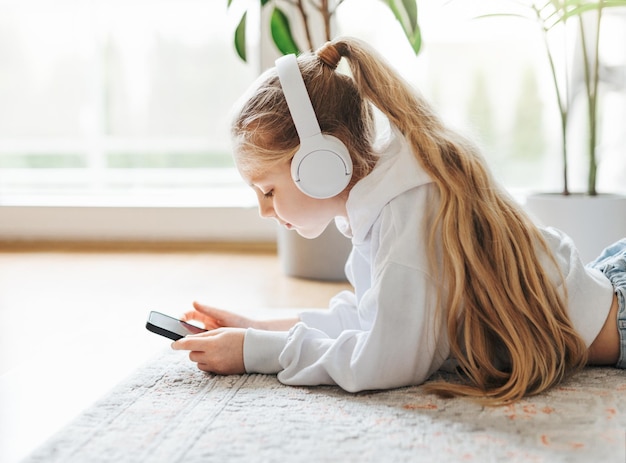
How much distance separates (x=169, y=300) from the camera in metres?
1.74

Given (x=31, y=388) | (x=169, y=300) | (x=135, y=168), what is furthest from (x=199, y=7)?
(x=31, y=388)

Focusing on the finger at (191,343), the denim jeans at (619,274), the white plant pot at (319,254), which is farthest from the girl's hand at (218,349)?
the white plant pot at (319,254)

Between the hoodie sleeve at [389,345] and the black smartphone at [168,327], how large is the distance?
19cm

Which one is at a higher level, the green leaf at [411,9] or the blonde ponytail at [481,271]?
the green leaf at [411,9]

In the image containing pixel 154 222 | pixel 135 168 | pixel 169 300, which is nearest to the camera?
pixel 169 300

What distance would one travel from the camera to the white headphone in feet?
3.55

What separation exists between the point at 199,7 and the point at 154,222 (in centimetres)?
67

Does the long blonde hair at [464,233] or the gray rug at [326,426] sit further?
the long blonde hair at [464,233]

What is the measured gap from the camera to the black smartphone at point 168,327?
112 cm

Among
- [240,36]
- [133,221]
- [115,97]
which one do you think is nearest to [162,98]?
[115,97]

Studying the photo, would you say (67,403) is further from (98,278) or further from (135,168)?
(135,168)

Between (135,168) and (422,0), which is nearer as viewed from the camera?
(422,0)

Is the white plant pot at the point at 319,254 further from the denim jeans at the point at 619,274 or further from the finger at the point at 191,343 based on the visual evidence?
the finger at the point at 191,343

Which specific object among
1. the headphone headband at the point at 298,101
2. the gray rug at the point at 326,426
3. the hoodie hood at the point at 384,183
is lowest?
the gray rug at the point at 326,426
